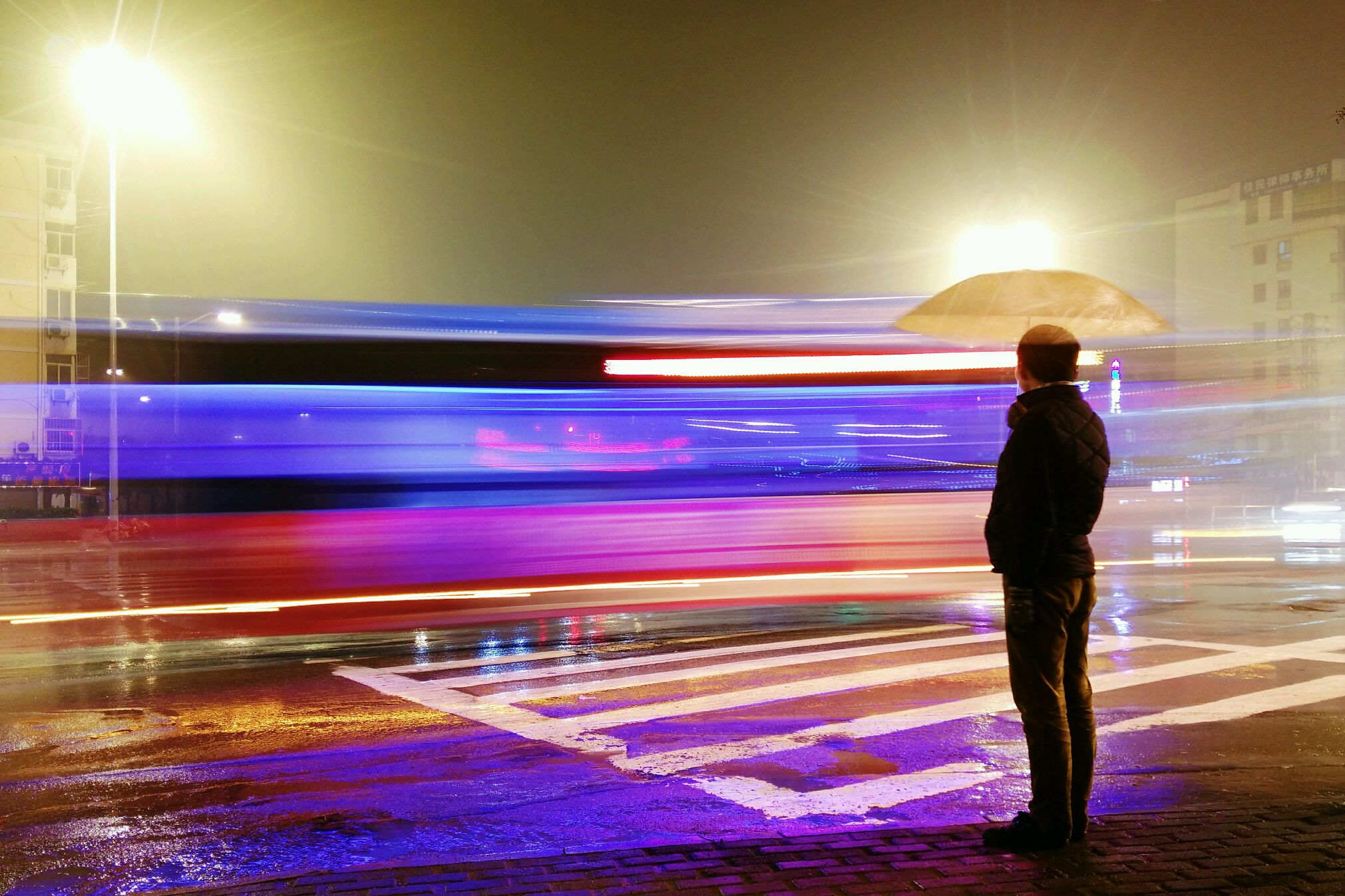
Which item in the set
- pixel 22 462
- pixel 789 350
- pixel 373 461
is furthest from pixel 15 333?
pixel 789 350

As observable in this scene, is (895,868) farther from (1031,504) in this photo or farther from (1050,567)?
(1031,504)

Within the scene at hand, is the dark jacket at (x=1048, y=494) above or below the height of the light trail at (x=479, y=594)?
above

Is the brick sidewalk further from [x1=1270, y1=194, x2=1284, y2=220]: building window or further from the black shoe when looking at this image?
[x1=1270, y1=194, x2=1284, y2=220]: building window

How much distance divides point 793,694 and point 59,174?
6229cm

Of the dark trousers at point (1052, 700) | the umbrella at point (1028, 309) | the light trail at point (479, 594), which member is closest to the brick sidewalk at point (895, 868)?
the dark trousers at point (1052, 700)

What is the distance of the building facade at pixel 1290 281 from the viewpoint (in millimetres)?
47594

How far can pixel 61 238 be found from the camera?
185 feet

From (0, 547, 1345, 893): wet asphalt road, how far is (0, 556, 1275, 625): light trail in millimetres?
2661

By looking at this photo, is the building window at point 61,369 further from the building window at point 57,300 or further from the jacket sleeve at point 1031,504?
the building window at point 57,300

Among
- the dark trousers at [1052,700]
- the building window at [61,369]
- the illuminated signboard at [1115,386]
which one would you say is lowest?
the dark trousers at [1052,700]

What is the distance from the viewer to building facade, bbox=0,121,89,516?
18375 mm

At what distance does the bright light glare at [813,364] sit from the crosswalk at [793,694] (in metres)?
4.65

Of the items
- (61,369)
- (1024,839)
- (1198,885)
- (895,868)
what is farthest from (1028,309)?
(61,369)

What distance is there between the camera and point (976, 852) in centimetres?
448
